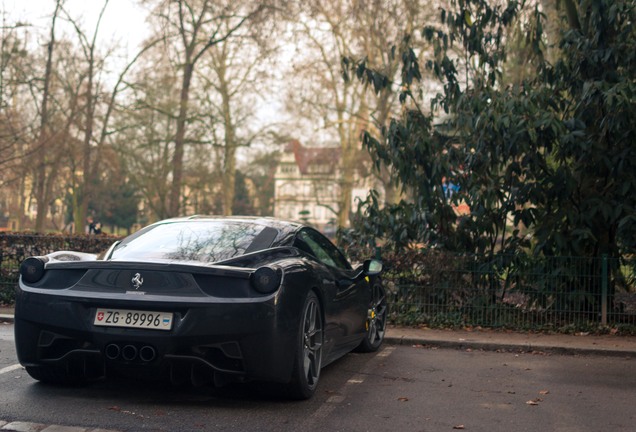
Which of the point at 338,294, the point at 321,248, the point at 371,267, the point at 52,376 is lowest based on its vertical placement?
the point at 52,376

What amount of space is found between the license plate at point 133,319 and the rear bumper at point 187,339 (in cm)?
3

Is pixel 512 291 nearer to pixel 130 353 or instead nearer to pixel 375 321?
pixel 375 321

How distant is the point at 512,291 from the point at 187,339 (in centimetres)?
684

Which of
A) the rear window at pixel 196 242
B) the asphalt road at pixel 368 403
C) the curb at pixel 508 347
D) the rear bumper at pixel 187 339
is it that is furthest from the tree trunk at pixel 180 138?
the rear bumper at pixel 187 339

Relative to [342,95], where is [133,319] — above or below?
below

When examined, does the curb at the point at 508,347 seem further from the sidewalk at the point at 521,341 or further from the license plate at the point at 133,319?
the license plate at the point at 133,319

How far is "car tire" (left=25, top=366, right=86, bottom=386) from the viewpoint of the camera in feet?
21.3

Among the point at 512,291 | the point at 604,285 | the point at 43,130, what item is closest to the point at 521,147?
the point at 512,291

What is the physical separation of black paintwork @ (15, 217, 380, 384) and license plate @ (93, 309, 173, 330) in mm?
33

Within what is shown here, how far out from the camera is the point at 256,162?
50.6 m

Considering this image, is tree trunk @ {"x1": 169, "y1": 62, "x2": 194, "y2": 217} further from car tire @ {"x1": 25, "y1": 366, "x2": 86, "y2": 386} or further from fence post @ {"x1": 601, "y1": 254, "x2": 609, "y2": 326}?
car tire @ {"x1": 25, "y1": 366, "x2": 86, "y2": 386}

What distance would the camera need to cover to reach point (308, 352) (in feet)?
21.0

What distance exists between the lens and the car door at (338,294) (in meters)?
7.05

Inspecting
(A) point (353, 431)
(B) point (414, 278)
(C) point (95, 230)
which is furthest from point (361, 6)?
(A) point (353, 431)
